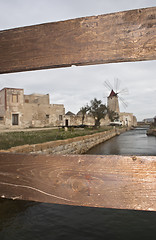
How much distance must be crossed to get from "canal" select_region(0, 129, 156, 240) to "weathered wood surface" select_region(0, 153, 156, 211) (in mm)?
1507

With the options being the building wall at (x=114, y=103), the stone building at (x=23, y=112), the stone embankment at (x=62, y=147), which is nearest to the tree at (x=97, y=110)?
the stone building at (x=23, y=112)

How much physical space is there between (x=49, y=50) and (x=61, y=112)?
28.4m

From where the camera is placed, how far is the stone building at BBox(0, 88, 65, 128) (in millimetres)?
22625

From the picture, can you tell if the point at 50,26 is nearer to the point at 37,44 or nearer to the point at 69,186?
the point at 37,44

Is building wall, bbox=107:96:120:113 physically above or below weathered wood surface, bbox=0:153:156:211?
above

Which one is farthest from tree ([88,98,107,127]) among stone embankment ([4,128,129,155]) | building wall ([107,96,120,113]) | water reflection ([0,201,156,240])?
building wall ([107,96,120,113])

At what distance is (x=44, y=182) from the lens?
44.1 inches

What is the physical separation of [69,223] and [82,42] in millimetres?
2772

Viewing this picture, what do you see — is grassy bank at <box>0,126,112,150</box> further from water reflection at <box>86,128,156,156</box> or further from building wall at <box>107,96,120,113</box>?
building wall at <box>107,96,120,113</box>

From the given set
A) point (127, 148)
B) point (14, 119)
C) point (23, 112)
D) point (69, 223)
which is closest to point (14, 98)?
point (23, 112)

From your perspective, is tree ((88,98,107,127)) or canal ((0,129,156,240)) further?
tree ((88,98,107,127))

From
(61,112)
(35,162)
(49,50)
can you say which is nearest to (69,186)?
(35,162)

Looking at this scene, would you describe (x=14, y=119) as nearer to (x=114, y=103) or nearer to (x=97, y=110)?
(x=97, y=110)

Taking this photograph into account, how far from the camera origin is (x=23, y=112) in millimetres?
24266
